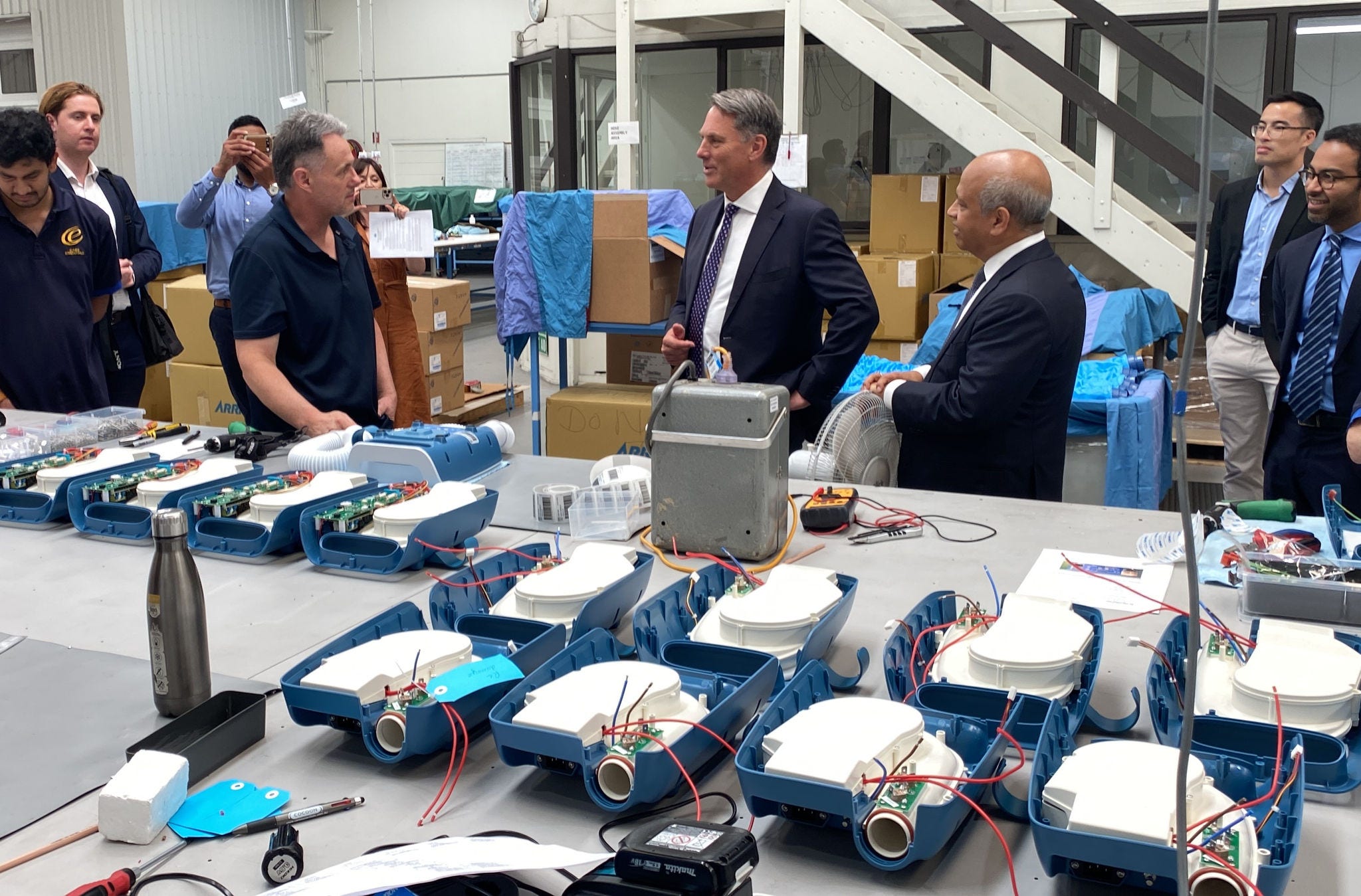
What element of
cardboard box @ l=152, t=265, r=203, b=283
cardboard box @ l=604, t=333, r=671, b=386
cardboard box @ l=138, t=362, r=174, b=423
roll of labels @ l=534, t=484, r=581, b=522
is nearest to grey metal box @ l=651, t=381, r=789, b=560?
roll of labels @ l=534, t=484, r=581, b=522

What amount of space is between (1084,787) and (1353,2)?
6.64m

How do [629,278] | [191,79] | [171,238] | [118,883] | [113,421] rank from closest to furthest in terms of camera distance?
[118,883]
[113,421]
[629,278]
[171,238]
[191,79]

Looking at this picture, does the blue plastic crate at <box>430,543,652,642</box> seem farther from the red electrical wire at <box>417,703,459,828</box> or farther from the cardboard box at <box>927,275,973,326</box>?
the cardboard box at <box>927,275,973,326</box>

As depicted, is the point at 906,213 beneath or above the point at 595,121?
beneath

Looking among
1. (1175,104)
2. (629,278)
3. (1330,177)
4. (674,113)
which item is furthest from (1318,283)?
(674,113)

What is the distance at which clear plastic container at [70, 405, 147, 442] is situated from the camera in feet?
9.23

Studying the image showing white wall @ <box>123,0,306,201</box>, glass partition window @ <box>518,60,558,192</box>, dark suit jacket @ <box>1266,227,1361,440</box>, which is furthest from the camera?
white wall @ <box>123,0,306,201</box>

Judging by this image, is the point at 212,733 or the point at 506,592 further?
the point at 506,592

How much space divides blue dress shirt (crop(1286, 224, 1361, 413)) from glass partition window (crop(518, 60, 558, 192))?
18.9ft

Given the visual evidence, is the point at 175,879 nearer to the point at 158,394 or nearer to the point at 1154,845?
the point at 1154,845

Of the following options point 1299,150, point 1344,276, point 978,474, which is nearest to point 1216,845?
point 978,474

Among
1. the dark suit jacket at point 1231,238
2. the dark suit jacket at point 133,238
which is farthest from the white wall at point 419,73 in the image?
the dark suit jacket at point 1231,238

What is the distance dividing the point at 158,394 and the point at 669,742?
598 centimetres

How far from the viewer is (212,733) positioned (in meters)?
1.29
